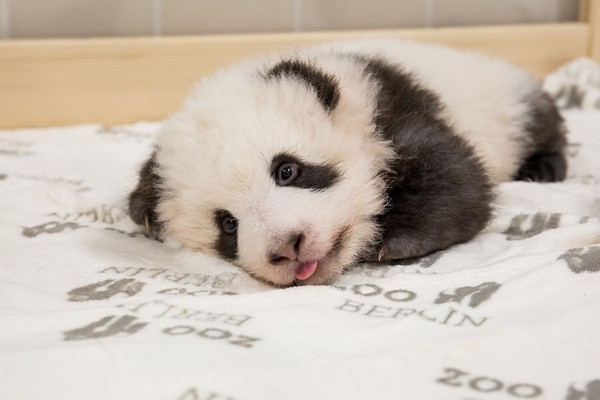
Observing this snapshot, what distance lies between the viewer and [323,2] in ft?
12.2

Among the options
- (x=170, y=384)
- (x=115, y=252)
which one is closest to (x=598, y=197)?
(x=115, y=252)

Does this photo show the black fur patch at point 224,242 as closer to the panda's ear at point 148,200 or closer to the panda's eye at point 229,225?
the panda's eye at point 229,225

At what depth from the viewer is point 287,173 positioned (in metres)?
1.80

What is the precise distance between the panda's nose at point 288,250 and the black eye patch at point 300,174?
0.16 meters

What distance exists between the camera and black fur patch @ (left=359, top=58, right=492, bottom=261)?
1.92 metres

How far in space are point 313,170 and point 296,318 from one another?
0.48 m

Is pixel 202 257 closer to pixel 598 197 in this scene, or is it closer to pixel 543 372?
pixel 543 372

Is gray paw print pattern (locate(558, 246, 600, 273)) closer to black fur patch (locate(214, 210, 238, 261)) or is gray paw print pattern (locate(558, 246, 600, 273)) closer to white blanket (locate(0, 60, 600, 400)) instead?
white blanket (locate(0, 60, 600, 400))

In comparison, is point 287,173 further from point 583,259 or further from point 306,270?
point 583,259

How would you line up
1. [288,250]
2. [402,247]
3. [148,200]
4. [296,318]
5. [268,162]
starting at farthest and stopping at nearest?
[148,200] < [402,247] < [268,162] < [288,250] < [296,318]

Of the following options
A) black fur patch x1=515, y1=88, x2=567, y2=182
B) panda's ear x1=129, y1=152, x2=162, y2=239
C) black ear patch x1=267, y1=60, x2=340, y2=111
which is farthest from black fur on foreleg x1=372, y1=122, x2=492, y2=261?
black fur patch x1=515, y1=88, x2=567, y2=182

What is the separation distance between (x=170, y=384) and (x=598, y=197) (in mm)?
1575

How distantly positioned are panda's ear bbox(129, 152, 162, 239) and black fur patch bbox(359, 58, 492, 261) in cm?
60

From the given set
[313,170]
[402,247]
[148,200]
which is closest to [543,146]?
[402,247]
